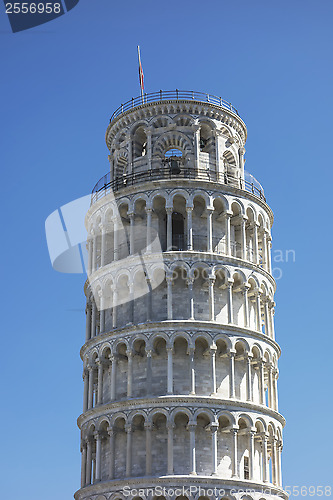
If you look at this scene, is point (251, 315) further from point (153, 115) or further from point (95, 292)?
point (153, 115)

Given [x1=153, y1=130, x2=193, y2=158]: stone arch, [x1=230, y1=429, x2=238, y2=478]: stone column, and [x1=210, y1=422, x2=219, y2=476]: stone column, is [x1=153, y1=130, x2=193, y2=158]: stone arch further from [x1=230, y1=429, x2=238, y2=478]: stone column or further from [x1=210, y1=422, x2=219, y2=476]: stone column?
[x1=230, y1=429, x2=238, y2=478]: stone column

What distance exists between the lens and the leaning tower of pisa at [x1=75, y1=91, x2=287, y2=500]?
4822 centimetres

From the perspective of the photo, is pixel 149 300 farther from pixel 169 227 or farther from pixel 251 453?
pixel 251 453

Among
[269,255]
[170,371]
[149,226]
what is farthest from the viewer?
[269,255]

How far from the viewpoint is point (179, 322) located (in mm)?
50094

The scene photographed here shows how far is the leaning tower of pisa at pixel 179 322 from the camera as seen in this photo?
48.2m

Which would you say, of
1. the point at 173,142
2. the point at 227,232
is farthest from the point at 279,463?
the point at 173,142

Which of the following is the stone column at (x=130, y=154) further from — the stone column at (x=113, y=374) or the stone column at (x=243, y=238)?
the stone column at (x=113, y=374)

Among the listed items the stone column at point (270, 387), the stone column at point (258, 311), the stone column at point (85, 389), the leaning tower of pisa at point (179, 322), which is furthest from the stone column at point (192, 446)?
the stone column at point (258, 311)

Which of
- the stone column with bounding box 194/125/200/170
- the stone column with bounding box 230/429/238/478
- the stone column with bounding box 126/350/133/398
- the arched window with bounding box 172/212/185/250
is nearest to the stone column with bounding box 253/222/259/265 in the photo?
the arched window with bounding box 172/212/185/250

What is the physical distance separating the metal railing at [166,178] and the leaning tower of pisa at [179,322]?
0.12 metres

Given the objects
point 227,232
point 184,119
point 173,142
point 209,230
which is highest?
point 184,119

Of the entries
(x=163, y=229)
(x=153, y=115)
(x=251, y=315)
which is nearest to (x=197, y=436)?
(x=251, y=315)

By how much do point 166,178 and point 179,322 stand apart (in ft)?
35.0
